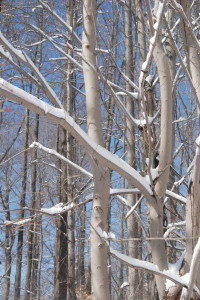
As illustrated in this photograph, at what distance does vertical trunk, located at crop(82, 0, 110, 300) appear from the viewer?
2.92m

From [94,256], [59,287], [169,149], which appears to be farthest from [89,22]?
[59,287]

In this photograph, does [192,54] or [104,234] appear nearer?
[104,234]

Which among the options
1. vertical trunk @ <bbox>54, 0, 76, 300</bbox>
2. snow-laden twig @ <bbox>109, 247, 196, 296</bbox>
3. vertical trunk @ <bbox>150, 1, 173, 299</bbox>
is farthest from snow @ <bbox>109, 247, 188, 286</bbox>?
vertical trunk @ <bbox>54, 0, 76, 300</bbox>

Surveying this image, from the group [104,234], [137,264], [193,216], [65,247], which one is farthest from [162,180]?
[65,247]

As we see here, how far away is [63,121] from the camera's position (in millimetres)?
2414

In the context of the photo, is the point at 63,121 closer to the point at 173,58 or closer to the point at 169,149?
the point at 169,149

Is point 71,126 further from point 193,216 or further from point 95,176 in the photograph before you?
point 193,216

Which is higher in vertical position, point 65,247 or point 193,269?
point 65,247

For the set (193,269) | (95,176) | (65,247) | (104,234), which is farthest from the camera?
(65,247)

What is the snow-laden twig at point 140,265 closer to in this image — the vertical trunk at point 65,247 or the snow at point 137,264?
the snow at point 137,264

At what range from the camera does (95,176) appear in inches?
120

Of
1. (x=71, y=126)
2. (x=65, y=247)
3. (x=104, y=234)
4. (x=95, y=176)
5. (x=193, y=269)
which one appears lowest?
(x=193, y=269)

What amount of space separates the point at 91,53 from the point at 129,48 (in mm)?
5342

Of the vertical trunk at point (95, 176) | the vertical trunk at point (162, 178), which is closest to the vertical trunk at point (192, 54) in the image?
Answer: the vertical trunk at point (162, 178)
